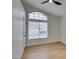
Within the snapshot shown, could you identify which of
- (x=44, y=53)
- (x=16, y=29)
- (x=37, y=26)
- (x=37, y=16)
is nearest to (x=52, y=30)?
(x=37, y=26)

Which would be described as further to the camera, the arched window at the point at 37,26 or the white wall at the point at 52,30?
the white wall at the point at 52,30

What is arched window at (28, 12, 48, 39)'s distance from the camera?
6070 mm

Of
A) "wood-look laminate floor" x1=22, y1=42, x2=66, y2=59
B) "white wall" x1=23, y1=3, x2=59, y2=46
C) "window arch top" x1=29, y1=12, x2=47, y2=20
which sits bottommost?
"wood-look laminate floor" x1=22, y1=42, x2=66, y2=59

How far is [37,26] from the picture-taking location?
6.41 metres

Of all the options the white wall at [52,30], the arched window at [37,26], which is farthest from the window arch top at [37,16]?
the white wall at [52,30]

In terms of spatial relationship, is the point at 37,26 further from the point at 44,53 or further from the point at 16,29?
the point at 16,29

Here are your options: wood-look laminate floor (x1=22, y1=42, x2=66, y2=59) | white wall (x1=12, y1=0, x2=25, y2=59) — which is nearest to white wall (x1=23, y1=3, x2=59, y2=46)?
wood-look laminate floor (x1=22, y1=42, x2=66, y2=59)

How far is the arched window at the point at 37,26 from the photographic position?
607 cm

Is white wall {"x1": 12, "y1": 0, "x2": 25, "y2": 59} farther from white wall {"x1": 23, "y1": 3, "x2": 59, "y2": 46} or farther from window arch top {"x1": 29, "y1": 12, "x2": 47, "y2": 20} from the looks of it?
white wall {"x1": 23, "y1": 3, "x2": 59, "y2": 46}

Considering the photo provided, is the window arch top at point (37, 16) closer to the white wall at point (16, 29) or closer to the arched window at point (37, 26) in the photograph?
the arched window at point (37, 26)
